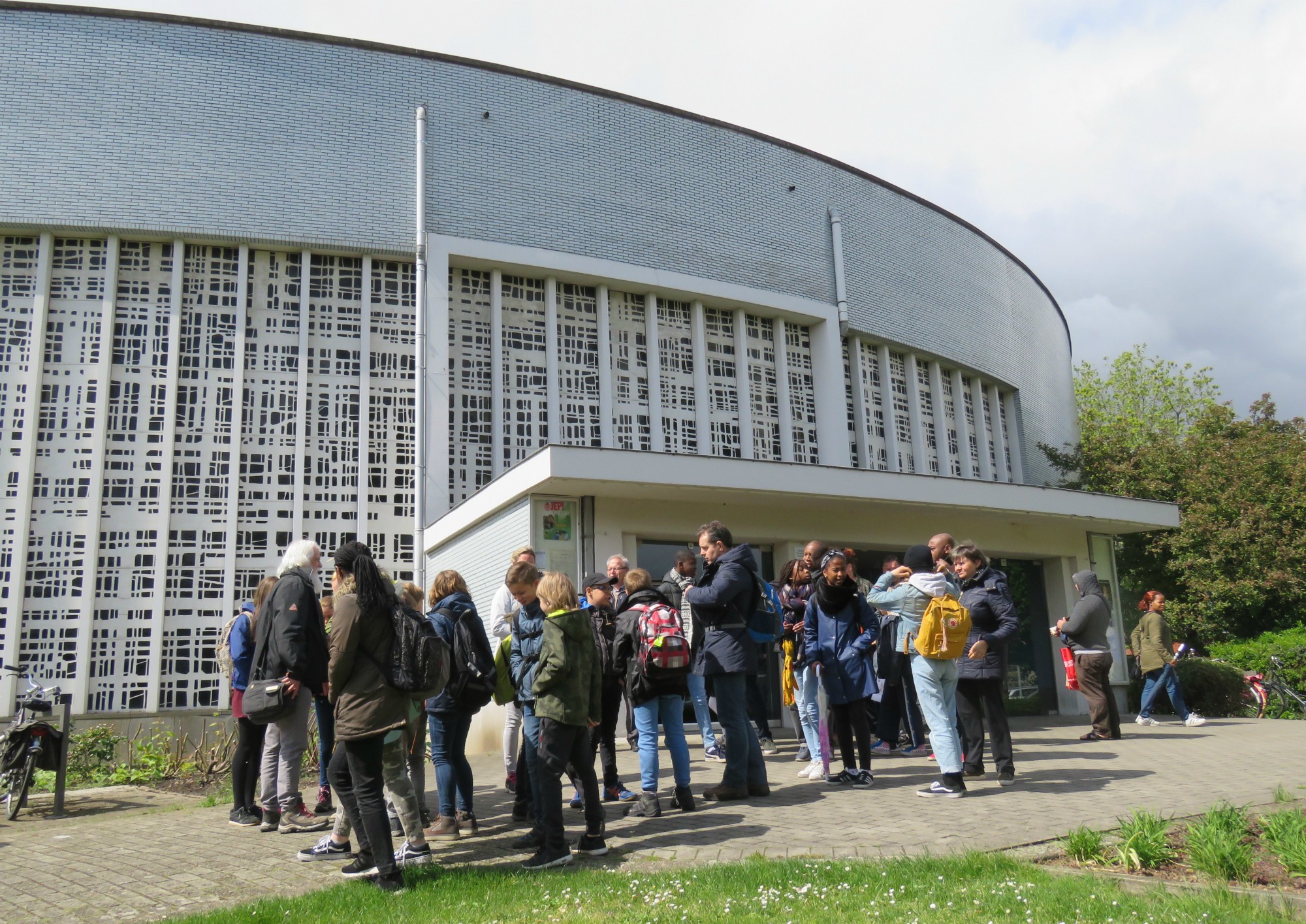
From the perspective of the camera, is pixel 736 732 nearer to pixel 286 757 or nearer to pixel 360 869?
pixel 360 869

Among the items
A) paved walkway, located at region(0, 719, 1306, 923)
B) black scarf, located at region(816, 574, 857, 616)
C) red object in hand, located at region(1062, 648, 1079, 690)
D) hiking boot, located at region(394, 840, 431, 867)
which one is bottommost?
paved walkway, located at region(0, 719, 1306, 923)

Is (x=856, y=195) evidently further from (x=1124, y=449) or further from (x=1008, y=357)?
(x=1124, y=449)

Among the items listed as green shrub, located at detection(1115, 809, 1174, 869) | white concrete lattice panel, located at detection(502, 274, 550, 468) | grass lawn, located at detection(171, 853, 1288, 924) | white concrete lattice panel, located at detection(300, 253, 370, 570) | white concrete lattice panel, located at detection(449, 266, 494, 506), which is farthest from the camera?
white concrete lattice panel, located at detection(502, 274, 550, 468)

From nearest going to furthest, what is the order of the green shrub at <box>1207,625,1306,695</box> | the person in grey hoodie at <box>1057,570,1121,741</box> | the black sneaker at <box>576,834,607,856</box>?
1. the black sneaker at <box>576,834,607,856</box>
2. the person in grey hoodie at <box>1057,570,1121,741</box>
3. the green shrub at <box>1207,625,1306,695</box>

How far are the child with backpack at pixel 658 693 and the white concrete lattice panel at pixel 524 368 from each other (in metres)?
9.68

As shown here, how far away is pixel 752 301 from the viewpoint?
60.8 ft

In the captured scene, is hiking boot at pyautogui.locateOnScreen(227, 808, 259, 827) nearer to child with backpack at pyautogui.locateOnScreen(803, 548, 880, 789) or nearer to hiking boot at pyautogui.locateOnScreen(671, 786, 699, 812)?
hiking boot at pyautogui.locateOnScreen(671, 786, 699, 812)

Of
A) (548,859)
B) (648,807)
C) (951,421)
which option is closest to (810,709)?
(648,807)

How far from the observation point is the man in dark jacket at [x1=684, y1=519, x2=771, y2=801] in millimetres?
6914

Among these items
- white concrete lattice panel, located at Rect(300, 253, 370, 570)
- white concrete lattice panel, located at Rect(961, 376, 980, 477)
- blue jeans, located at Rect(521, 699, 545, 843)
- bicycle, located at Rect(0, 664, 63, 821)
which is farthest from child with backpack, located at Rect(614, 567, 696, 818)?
white concrete lattice panel, located at Rect(961, 376, 980, 477)

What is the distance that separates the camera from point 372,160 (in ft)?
53.5

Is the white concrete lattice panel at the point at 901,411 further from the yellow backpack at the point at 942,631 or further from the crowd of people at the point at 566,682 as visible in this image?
the yellow backpack at the point at 942,631

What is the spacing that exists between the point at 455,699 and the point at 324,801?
158 centimetres

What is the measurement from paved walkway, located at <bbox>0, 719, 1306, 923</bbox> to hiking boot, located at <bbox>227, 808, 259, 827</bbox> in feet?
0.28
